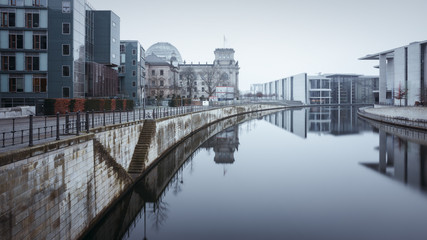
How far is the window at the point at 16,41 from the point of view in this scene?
38.8 metres

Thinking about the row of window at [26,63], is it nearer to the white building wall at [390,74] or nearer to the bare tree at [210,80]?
the bare tree at [210,80]

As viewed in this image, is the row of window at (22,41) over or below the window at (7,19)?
below

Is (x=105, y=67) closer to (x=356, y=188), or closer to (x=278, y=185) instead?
(x=278, y=185)

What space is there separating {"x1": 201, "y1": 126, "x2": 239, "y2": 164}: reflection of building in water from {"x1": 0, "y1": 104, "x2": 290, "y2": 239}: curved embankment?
12080 mm

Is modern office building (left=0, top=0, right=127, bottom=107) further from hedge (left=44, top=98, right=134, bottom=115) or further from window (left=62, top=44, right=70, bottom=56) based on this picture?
hedge (left=44, top=98, right=134, bottom=115)

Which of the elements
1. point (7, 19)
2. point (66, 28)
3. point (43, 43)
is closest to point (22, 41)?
point (43, 43)

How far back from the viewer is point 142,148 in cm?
2055

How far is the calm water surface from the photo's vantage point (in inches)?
523

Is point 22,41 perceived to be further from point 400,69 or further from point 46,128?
point 400,69

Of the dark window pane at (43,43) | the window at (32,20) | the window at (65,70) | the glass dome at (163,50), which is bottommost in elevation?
the window at (65,70)

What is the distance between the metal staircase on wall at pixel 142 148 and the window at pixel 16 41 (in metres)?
26.7

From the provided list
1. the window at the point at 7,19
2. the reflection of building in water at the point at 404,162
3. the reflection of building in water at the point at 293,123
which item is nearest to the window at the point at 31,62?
the window at the point at 7,19

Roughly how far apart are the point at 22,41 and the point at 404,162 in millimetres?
43528

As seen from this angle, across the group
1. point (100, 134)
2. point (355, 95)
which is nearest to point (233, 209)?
point (100, 134)
